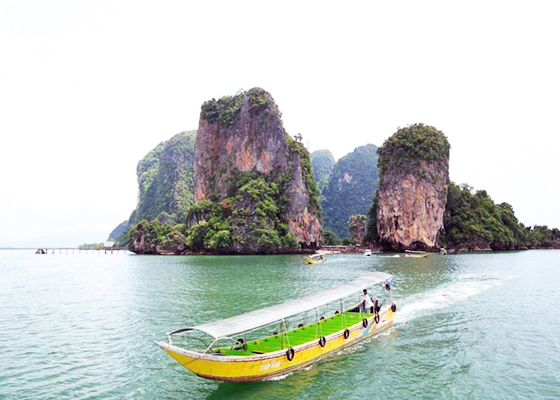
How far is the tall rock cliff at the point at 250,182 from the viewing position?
3752 inches

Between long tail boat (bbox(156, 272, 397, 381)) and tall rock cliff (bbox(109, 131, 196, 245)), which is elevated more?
tall rock cliff (bbox(109, 131, 196, 245))

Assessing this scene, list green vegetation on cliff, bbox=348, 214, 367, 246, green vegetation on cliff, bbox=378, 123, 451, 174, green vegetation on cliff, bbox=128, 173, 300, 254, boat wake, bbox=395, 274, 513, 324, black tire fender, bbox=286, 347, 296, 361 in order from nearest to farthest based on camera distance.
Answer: black tire fender, bbox=286, 347, 296, 361 < boat wake, bbox=395, 274, 513, 324 < green vegetation on cliff, bbox=378, 123, 451, 174 < green vegetation on cliff, bbox=128, 173, 300, 254 < green vegetation on cliff, bbox=348, 214, 367, 246

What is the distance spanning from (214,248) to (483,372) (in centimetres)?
8283

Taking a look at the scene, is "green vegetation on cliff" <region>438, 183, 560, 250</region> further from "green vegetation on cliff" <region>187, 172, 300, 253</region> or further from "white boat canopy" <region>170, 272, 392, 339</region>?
"white boat canopy" <region>170, 272, 392, 339</region>

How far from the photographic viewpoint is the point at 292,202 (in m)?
102

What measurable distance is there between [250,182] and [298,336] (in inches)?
3478

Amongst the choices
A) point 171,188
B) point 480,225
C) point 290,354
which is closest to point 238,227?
point 480,225

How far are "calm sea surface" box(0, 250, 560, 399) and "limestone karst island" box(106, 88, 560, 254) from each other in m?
59.0

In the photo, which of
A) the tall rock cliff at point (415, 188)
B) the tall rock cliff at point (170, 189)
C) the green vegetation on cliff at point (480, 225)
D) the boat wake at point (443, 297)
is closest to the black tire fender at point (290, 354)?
the boat wake at point (443, 297)

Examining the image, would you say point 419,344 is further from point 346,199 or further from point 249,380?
point 346,199

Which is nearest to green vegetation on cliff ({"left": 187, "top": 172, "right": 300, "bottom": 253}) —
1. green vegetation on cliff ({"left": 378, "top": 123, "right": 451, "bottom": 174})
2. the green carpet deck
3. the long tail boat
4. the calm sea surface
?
green vegetation on cliff ({"left": 378, "top": 123, "right": 451, "bottom": 174})

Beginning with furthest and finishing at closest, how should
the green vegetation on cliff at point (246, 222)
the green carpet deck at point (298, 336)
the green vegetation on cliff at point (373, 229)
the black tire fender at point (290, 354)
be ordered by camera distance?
the green vegetation on cliff at point (373, 229) → the green vegetation on cliff at point (246, 222) → the green carpet deck at point (298, 336) → the black tire fender at point (290, 354)

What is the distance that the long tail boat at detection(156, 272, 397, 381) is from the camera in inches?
499

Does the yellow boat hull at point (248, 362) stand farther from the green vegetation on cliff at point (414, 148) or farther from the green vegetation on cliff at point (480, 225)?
the green vegetation on cliff at point (480, 225)
